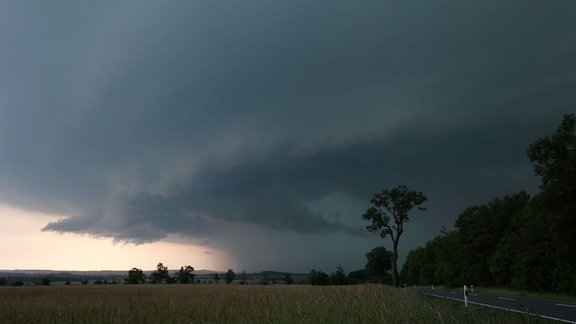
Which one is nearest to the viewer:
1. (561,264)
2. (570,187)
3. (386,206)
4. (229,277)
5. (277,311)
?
(277,311)

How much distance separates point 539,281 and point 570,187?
43.4 ft

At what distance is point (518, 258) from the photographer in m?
49.1

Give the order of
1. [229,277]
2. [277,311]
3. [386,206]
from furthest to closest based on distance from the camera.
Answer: [229,277] → [386,206] → [277,311]

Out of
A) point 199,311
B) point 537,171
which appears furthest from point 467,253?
point 199,311

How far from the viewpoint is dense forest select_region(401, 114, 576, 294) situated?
3422 cm

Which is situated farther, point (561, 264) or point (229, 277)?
point (229, 277)

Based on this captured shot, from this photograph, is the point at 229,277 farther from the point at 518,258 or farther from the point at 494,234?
Result: the point at 518,258

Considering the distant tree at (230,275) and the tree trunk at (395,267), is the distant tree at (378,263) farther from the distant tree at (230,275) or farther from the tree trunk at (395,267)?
the tree trunk at (395,267)

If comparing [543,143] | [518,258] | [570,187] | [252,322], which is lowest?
[252,322]

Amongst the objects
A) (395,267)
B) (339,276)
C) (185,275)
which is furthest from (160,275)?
(395,267)

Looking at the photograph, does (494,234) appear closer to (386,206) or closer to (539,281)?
(386,206)

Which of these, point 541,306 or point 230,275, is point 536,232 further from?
point 230,275

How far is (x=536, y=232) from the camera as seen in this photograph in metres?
44.5

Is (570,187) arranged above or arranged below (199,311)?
above
